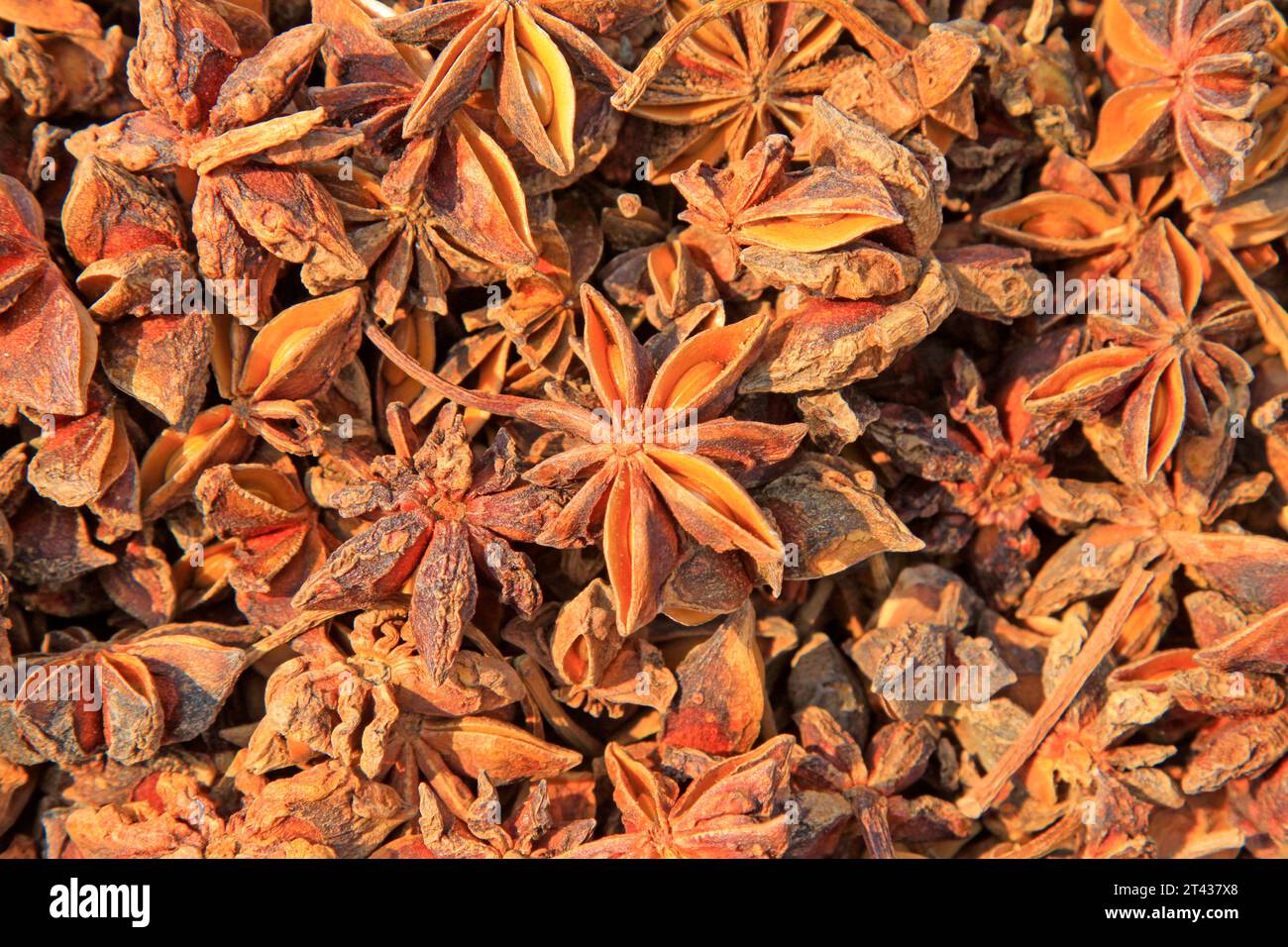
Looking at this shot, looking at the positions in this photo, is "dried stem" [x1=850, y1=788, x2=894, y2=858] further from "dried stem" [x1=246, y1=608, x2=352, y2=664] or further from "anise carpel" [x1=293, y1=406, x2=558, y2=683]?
"dried stem" [x1=246, y1=608, x2=352, y2=664]

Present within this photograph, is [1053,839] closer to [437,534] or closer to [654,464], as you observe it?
[654,464]

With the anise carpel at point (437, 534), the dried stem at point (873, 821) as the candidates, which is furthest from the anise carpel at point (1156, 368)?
the anise carpel at point (437, 534)

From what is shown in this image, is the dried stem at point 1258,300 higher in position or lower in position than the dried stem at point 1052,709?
higher

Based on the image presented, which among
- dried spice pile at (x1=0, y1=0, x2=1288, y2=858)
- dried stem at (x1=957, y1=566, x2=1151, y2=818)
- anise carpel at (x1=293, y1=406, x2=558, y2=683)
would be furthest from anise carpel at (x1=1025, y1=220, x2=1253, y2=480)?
anise carpel at (x1=293, y1=406, x2=558, y2=683)

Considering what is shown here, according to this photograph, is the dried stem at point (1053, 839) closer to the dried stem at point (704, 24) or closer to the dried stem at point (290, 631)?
the dried stem at point (290, 631)

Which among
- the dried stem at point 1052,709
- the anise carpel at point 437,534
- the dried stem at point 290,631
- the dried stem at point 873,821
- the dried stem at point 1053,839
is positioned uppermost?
the anise carpel at point 437,534

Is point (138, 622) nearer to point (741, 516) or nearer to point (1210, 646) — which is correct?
point (741, 516)

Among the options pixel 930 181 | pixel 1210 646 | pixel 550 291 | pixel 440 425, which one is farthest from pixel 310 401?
pixel 1210 646
